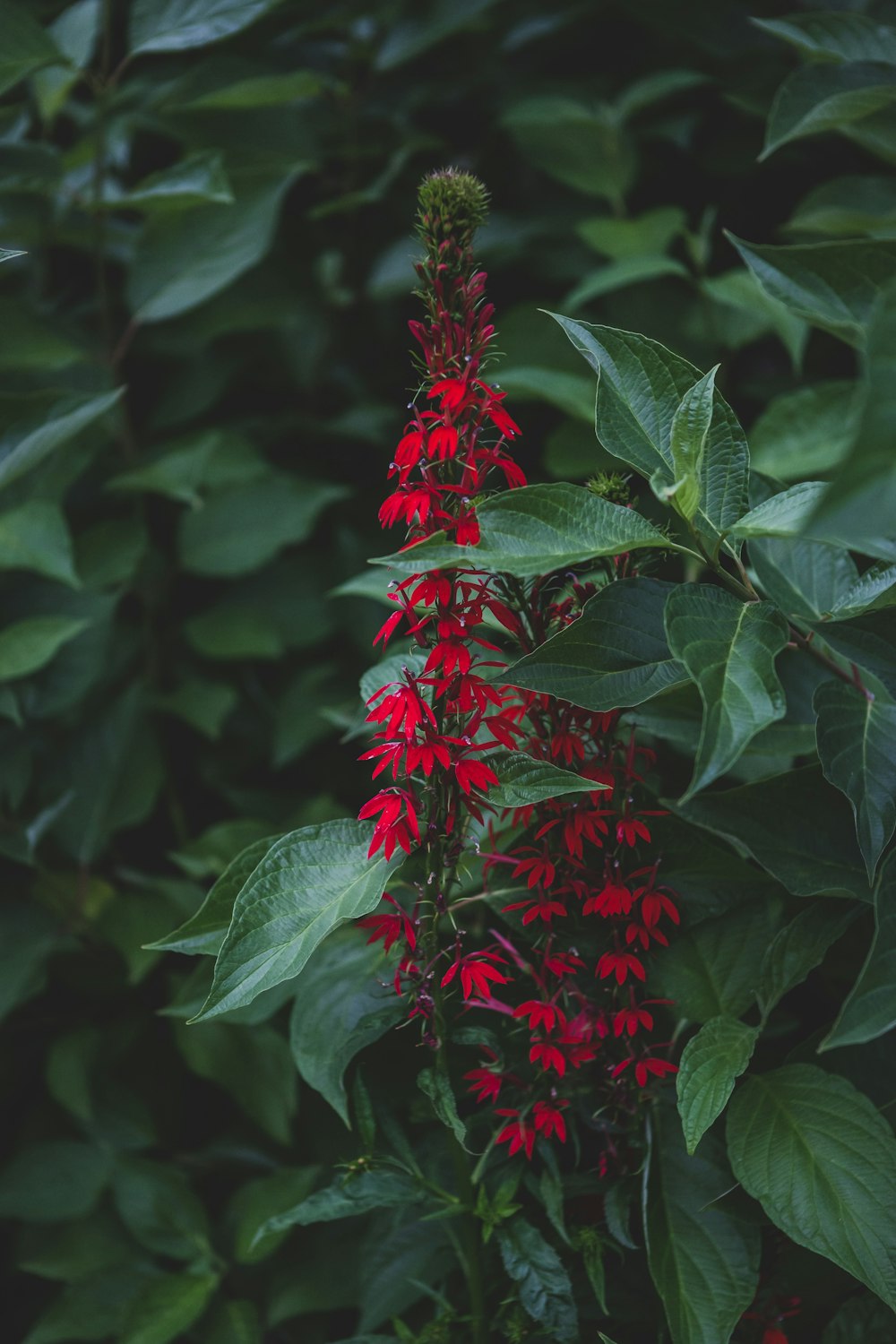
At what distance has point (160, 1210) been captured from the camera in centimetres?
99

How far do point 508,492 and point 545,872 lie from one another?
8.3 inches

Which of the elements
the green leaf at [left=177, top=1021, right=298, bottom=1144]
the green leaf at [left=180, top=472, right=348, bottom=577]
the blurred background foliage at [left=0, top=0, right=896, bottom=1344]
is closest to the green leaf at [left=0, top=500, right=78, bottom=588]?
the blurred background foliage at [left=0, top=0, right=896, bottom=1344]

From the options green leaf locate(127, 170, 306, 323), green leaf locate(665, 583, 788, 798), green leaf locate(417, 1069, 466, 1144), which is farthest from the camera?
green leaf locate(127, 170, 306, 323)

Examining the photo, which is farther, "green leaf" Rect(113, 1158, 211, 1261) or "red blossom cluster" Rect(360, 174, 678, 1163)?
"green leaf" Rect(113, 1158, 211, 1261)

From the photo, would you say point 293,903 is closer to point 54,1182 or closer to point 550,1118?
point 550,1118

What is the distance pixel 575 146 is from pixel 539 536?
922 millimetres

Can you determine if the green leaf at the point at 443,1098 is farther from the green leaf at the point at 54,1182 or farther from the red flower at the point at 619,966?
the green leaf at the point at 54,1182

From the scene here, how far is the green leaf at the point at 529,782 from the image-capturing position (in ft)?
1.78

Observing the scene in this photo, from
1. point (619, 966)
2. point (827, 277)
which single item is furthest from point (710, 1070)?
point (827, 277)

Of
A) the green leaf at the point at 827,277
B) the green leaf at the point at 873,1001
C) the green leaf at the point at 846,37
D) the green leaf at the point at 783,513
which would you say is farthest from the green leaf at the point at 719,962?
the green leaf at the point at 846,37

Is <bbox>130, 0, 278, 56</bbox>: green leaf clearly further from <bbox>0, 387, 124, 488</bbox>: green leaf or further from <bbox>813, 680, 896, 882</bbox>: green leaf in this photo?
<bbox>813, 680, 896, 882</bbox>: green leaf

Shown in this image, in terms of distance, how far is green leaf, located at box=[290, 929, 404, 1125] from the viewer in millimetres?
647

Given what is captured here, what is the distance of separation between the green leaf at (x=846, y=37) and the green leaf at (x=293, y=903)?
802 mm

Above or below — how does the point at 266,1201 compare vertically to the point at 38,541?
below
